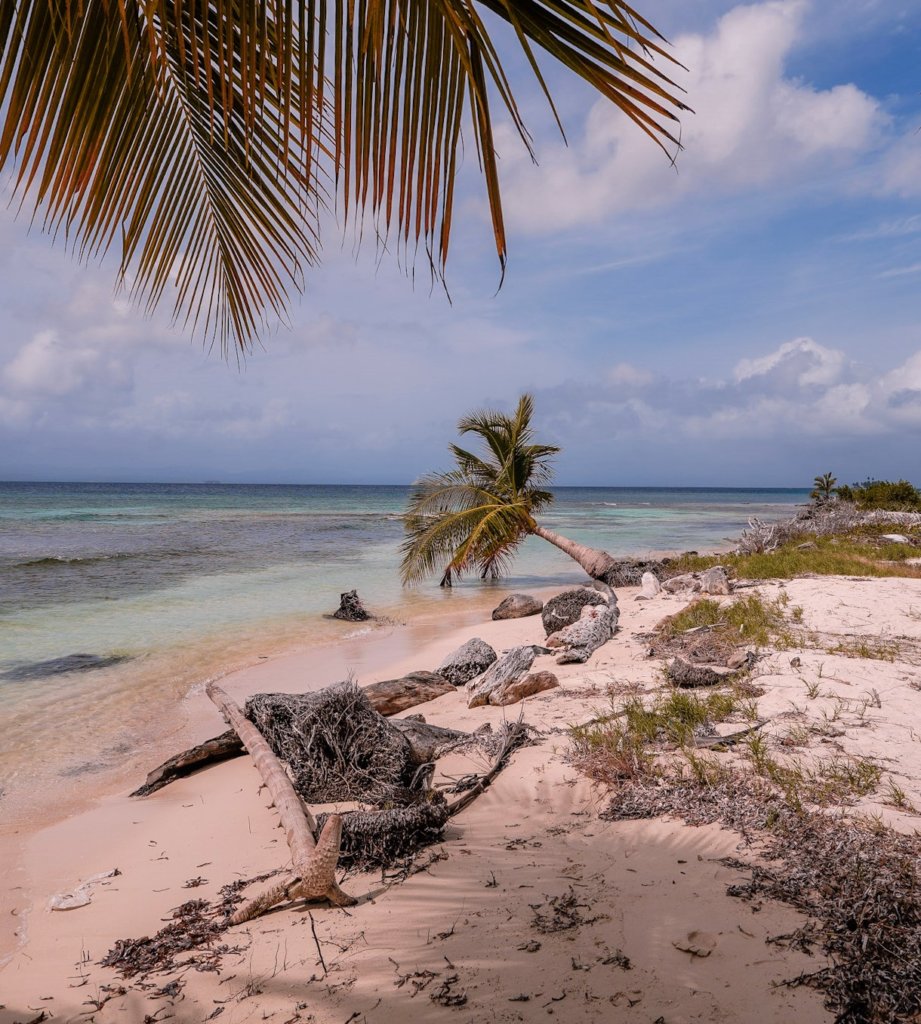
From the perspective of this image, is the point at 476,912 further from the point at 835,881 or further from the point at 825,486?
the point at 825,486

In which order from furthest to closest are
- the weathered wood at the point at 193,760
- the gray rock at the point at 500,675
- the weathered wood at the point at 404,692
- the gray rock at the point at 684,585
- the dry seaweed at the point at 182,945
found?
1. the gray rock at the point at 684,585
2. the weathered wood at the point at 404,692
3. the gray rock at the point at 500,675
4. the weathered wood at the point at 193,760
5. the dry seaweed at the point at 182,945

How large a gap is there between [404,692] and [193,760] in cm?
224

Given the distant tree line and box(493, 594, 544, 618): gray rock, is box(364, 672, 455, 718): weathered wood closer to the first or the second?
box(493, 594, 544, 618): gray rock

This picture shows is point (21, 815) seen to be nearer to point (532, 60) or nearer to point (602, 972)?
point (602, 972)

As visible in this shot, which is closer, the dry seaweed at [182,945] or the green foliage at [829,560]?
the dry seaweed at [182,945]

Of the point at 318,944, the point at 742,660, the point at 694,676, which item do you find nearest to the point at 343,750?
the point at 318,944

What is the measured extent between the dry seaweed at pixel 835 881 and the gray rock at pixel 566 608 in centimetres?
588

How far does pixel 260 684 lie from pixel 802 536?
50.3ft

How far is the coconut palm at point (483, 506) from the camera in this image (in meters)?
14.7

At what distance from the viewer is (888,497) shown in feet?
79.7

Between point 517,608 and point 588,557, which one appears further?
point 588,557

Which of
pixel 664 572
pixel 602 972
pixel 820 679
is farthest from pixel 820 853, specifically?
pixel 664 572

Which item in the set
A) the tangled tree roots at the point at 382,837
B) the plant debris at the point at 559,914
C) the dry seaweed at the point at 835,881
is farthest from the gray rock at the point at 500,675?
the plant debris at the point at 559,914

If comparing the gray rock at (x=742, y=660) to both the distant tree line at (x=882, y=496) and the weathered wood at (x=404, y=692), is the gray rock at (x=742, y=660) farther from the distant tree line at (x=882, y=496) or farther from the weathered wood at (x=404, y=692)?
the distant tree line at (x=882, y=496)
